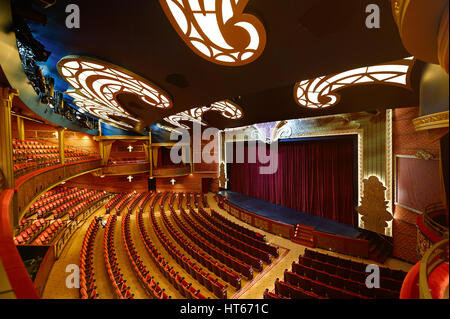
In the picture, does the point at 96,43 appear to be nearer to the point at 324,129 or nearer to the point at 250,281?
the point at 250,281

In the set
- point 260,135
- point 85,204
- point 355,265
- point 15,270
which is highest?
point 260,135

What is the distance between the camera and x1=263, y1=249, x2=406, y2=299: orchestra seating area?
3.53m

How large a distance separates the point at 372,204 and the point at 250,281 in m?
4.59

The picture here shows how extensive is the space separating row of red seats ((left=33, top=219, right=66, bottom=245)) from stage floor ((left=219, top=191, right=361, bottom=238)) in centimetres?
784

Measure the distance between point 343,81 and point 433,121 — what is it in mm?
3673

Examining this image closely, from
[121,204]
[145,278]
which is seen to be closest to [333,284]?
[145,278]

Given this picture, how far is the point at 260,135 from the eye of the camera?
9.79 meters

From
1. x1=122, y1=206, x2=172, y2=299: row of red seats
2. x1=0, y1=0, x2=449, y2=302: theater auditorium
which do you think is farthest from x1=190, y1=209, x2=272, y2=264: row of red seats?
x1=122, y1=206, x2=172, y2=299: row of red seats

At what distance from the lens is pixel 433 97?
4.25 feet

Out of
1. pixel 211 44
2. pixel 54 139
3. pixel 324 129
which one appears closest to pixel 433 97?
pixel 211 44

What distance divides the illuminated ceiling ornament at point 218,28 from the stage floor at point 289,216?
690cm

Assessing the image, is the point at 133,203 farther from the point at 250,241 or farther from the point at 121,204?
the point at 250,241

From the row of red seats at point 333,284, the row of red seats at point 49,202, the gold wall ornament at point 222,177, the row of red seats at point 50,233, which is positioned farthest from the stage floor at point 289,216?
the row of red seats at point 49,202

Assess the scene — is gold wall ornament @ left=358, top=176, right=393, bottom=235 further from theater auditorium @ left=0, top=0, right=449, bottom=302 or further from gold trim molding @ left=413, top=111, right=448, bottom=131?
gold trim molding @ left=413, top=111, right=448, bottom=131
